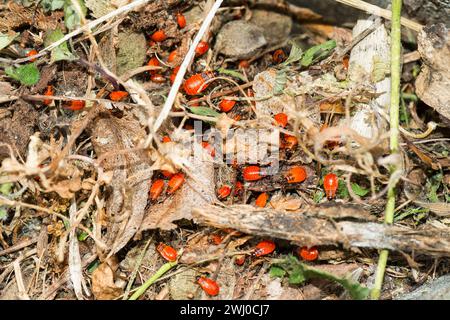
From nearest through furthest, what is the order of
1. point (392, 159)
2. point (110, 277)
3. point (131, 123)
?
point (392, 159) < point (110, 277) < point (131, 123)

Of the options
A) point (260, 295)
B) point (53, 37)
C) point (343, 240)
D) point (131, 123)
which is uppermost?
point (53, 37)

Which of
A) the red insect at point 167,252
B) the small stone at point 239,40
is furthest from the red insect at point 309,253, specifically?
the small stone at point 239,40

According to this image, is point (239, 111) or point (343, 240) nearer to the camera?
point (343, 240)

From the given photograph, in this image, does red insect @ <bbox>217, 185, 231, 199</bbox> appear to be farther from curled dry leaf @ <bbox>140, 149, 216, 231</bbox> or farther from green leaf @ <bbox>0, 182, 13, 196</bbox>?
green leaf @ <bbox>0, 182, 13, 196</bbox>

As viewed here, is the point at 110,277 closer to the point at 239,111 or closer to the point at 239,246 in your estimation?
the point at 239,246

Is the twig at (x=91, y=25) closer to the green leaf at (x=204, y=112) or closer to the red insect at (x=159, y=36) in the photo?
the red insect at (x=159, y=36)

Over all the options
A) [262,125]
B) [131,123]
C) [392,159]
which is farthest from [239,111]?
[392,159]

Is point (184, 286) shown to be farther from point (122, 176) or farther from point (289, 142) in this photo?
point (289, 142)

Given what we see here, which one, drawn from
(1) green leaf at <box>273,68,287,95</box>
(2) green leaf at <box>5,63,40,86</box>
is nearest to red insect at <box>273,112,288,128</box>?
(1) green leaf at <box>273,68,287,95</box>
